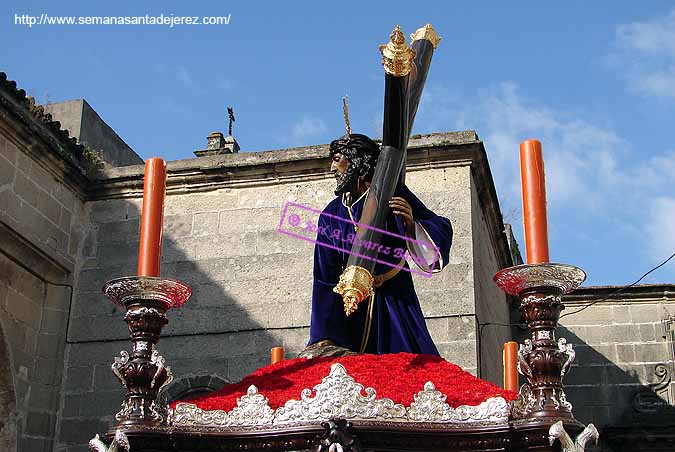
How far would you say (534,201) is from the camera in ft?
10.6

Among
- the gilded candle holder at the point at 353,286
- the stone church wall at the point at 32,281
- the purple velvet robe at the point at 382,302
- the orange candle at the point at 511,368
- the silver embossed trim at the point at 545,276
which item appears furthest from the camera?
the stone church wall at the point at 32,281

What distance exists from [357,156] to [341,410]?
1409 millimetres

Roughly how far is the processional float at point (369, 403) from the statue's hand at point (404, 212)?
0.69 metres

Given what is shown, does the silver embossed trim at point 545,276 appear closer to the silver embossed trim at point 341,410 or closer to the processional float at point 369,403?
the processional float at point 369,403

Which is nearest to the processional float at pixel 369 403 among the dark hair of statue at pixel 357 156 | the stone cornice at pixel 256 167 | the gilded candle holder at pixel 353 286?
the gilded candle holder at pixel 353 286

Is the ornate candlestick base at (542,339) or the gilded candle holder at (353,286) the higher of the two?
the gilded candle holder at (353,286)

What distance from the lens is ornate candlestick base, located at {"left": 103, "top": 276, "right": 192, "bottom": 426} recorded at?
10.0 ft

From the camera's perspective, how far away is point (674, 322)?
1123 cm

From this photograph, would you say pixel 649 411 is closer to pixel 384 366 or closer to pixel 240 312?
pixel 240 312

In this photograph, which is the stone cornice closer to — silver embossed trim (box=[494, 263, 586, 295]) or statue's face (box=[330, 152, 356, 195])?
statue's face (box=[330, 152, 356, 195])

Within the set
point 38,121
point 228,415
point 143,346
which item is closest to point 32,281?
point 38,121

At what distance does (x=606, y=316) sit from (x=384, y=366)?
8687mm

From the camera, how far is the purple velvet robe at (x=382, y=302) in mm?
3795

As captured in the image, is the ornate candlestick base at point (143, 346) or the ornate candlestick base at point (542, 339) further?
the ornate candlestick base at point (143, 346)
